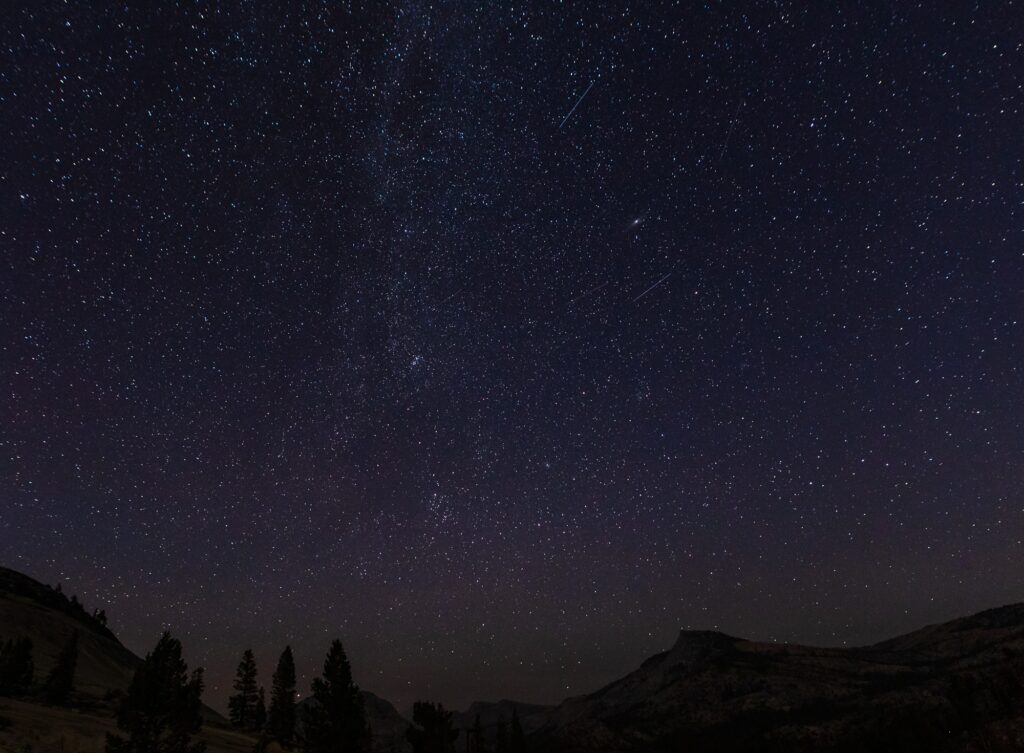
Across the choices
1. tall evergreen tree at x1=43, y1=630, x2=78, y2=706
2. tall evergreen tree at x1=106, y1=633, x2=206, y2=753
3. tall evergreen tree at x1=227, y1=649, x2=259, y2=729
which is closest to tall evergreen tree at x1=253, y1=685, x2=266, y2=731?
tall evergreen tree at x1=227, y1=649, x2=259, y2=729

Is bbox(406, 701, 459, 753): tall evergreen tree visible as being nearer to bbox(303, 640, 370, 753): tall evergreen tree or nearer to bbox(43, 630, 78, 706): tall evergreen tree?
bbox(303, 640, 370, 753): tall evergreen tree

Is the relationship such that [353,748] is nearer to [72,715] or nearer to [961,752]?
[72,715]

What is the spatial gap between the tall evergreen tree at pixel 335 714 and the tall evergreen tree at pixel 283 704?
31.7 metres

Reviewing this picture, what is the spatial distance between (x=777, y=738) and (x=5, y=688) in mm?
194338

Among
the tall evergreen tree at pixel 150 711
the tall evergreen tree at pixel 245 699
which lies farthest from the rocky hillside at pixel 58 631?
the tall evergreen tree at pixel 150 711

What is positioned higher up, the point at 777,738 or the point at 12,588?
the point at 12,588

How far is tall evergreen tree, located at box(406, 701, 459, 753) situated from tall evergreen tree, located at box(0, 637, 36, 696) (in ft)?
106

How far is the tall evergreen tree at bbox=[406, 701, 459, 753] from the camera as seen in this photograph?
5497 centimetres

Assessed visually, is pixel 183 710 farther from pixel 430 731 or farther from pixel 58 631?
pixel 58 631

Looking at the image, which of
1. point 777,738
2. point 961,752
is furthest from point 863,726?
point 961,752

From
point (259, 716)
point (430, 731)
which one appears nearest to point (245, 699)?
point (259, 716)

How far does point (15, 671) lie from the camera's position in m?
50.6

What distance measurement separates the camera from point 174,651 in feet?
111

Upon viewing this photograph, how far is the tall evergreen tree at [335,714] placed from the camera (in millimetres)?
41281
